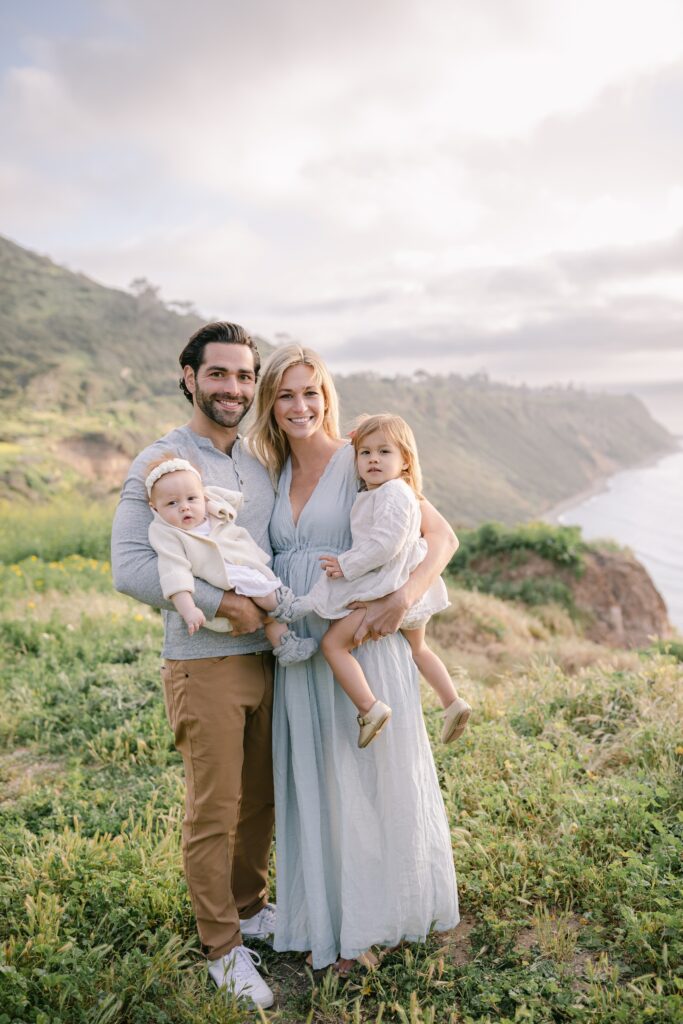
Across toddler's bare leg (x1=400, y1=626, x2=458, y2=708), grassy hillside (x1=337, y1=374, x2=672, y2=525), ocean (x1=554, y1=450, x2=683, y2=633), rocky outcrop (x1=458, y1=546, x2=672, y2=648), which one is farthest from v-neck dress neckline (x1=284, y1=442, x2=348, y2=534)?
grassy hillside (x1=337, y1=374, x2=672, y2=525)

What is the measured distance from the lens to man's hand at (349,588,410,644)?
108 inches

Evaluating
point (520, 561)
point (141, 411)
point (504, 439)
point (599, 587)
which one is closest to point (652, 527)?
point (141, 411)

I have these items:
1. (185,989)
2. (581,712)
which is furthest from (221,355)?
(581,712)

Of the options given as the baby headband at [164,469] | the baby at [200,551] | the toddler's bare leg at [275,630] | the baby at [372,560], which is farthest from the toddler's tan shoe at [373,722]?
the baby headband at [164,469]

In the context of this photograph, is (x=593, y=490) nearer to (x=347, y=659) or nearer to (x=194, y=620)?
(x=347, y=659)

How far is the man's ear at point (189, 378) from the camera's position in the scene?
299cm

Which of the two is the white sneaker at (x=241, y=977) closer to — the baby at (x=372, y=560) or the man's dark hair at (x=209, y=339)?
the baby at (x=372, y=560)

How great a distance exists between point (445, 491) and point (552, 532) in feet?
162

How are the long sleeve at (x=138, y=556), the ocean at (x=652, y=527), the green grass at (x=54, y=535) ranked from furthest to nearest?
the ocean at (x=652, y=527) → the green grass at (x=54, y=535) → the long sleeve at (x=138, y=556)

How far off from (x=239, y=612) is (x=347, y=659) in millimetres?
458

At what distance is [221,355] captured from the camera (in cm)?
289

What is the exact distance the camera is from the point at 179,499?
8.59 feet

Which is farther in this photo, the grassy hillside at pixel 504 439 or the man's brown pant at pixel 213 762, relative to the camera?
the grassy hillside at pixel 504 439

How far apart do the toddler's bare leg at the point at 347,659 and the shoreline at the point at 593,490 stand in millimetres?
44061
